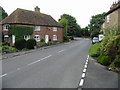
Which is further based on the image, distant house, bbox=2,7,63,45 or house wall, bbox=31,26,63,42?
house wall, bbox=31,26,63,42

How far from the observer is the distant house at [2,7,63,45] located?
34.1m

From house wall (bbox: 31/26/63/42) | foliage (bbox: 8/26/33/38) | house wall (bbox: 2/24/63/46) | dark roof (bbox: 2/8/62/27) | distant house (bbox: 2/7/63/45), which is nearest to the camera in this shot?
foliage (bbox: 8/26/33/38)

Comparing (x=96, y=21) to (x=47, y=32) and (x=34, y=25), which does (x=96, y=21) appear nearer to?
(x=47, y=32)

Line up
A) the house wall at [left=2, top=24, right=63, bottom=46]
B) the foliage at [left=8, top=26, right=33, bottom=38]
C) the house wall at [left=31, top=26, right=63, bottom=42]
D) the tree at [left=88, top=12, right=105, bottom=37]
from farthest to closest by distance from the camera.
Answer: the tree at [left=88, top=12, right=105, bottom=37], the house wall at [left=31, top=26, right=63, bottom=42], the house wall at [left=2, top=24, right=63, bottom=46], the foliage at [left=8, top=26, right=33, bottom=38]

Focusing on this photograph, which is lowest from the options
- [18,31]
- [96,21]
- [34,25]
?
[18,31]

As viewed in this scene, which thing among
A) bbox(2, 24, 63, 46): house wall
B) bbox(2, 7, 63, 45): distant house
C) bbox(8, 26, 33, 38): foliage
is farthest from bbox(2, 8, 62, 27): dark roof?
bbox(2, 24, 63, 46): house wall

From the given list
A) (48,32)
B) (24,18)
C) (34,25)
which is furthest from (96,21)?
(24,18)

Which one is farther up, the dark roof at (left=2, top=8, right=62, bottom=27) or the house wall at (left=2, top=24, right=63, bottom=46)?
the dark roof at (left=2, top=8, right=62, bottom=27)

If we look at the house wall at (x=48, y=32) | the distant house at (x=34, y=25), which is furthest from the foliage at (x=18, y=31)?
the house wall at (x=48, y=32)

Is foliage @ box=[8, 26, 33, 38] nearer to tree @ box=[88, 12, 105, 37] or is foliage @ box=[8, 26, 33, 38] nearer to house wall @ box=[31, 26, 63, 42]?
house wall @ box=[31, 26, 63, 42]

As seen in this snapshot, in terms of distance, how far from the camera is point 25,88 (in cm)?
691

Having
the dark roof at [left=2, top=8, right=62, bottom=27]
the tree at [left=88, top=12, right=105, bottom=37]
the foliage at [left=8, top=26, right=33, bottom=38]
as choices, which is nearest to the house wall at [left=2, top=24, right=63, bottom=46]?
the dark roof at [left=2, top=8, right=62, bottom=27]

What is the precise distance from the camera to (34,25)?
37.5 meters

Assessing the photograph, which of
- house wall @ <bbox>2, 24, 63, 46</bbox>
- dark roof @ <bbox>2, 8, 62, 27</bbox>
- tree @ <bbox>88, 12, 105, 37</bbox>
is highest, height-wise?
tree @ <bbox>88, 12, 105, 37</bbox>
